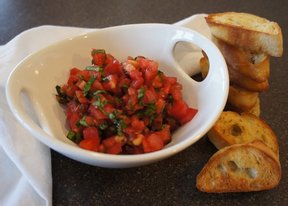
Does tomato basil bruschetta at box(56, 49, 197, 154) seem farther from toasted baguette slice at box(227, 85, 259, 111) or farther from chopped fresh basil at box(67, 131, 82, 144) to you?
toasted baguette slice at box(227, 85, 259, 111)

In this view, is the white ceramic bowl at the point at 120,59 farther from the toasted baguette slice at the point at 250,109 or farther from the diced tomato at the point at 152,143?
the toasted baguette slice at the point at 250,109

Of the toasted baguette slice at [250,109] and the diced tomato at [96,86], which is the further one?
the toasted baguette slice at [250,109]

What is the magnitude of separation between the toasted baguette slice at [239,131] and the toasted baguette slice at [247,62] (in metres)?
0.13

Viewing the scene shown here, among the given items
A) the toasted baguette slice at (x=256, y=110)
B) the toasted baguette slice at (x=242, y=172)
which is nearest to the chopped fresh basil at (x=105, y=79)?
the toasted baguette slice at (x=242, y=172)

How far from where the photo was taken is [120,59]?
1075 millimetres

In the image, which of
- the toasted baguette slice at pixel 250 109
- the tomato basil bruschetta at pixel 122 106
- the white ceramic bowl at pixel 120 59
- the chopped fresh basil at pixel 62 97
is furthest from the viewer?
the toasted baguette slice at pixel 250 109

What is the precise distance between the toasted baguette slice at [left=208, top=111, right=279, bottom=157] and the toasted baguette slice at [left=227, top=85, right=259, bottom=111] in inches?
1.7

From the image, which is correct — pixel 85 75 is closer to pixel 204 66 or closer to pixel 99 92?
pixel 99 92

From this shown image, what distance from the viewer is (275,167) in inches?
32.4

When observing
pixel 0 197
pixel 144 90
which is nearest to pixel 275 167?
pixel 144 90

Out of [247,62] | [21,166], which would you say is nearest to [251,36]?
[247,62]

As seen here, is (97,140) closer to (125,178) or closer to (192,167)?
(125,178)

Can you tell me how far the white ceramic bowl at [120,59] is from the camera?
0.71 m

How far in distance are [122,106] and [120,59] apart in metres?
0.26
